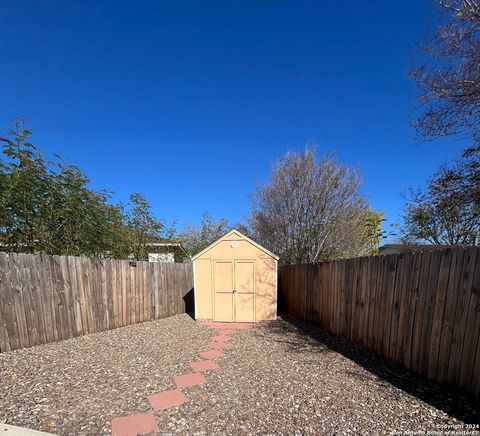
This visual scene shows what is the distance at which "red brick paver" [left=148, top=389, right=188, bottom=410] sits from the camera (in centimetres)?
291

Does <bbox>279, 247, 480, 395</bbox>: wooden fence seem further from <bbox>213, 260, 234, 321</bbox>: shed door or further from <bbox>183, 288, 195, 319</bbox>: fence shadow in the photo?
<bbox>183, 288, 195, 319</bbox>: fence shadow

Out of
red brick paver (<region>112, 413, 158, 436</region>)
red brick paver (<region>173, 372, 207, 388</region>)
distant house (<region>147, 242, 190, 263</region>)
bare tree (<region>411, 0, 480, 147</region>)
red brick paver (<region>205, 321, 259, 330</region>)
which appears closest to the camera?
red brick paver (<region>112, 413, 158, 436</region>)

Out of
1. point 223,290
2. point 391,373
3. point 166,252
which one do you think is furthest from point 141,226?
point 391,373

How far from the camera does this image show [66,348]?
4.62m

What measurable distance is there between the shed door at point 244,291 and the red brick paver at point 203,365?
144 inches

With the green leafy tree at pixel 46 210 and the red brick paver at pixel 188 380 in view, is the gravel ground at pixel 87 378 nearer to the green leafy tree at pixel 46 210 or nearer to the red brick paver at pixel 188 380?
the red brick paver at pixel 188 380

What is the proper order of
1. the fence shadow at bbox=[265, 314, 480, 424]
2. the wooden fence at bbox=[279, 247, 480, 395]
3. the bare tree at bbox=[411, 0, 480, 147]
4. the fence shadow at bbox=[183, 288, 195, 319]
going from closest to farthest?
the fence shadow at bbox=[265, 314, 480, 424], the wooden fence at bbox=[279, 247, 480, 395], the bare tree at bbox=[411, 0, 480, 147], the fence shadow at bbox=[183, 288, 195, 319]

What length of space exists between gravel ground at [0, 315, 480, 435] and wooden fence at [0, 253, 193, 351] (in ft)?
1.32

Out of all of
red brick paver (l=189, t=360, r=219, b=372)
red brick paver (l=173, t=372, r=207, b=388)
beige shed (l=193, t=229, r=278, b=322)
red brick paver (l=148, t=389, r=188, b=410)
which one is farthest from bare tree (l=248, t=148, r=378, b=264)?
red brick paver (l=148, t=389, r=188, b=410)

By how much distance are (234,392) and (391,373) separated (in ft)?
7.03

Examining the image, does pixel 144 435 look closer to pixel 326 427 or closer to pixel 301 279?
pixel 326 427

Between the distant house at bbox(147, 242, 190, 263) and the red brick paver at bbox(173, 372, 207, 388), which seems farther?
the distant house at bbox(147, 242, 190, 263)

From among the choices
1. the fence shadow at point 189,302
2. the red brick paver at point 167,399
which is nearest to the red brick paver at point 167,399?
the red brick paver at point 167,399

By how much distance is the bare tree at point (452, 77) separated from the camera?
399cm
